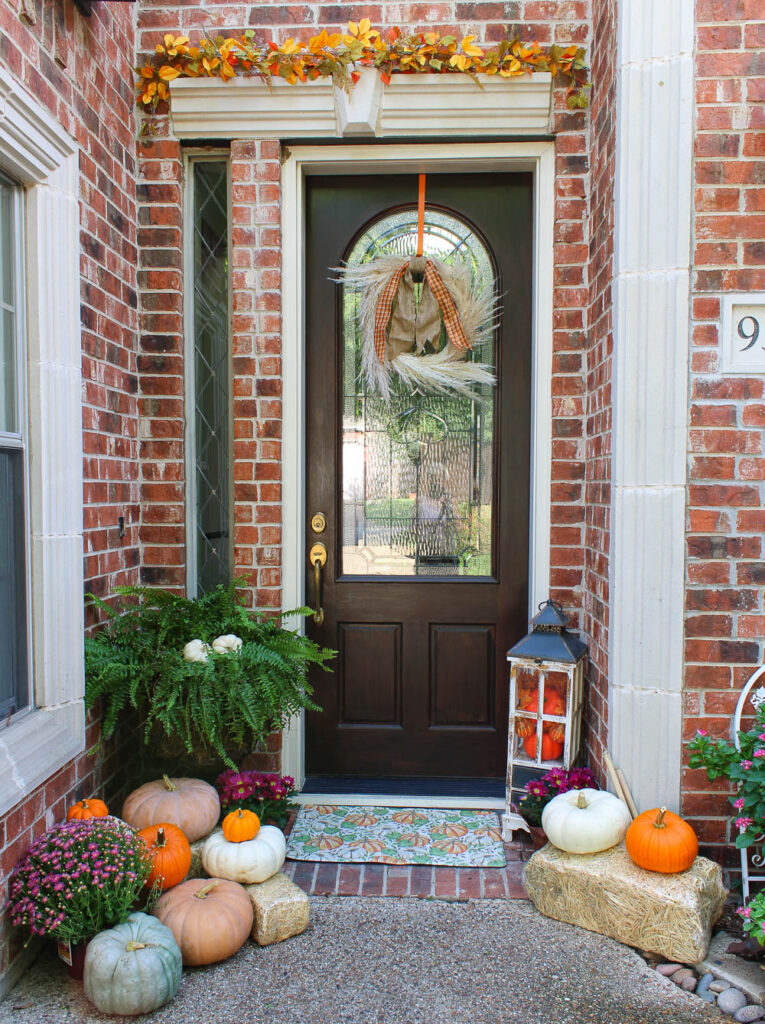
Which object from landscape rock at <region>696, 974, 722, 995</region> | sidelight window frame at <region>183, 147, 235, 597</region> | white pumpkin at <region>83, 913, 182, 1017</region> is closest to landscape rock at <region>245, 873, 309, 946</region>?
white pumpkin at <region>83, 913, 182, 1017</region>

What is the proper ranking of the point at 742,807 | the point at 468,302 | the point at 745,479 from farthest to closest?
the point at 468,302
the point at 745,479
the point at 742,807

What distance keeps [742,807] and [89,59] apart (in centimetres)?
336

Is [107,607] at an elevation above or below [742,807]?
above

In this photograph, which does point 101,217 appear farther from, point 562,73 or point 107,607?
point 562,73

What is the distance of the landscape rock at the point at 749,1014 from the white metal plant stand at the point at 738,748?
0.40m

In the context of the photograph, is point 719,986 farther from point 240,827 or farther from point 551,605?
point 240,827

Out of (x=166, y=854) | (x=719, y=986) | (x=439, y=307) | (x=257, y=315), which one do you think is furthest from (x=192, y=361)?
(x=719, y=986)

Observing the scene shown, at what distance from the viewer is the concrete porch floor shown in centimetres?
211

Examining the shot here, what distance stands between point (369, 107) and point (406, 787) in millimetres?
2875

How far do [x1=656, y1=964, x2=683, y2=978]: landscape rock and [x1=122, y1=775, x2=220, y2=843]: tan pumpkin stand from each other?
151cm

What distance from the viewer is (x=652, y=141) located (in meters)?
2.65

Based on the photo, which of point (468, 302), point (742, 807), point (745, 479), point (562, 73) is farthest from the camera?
point (468, 302)

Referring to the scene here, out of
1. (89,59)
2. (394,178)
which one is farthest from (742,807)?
(89,59)

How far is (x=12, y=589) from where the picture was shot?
2434mm
